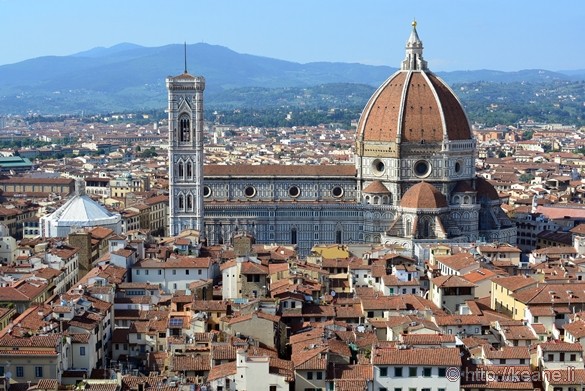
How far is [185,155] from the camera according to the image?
7200 cm

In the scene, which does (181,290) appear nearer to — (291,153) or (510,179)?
(510,179)

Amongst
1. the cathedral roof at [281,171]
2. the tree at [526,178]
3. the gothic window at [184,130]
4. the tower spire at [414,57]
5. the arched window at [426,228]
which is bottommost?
the tree at [526,178]

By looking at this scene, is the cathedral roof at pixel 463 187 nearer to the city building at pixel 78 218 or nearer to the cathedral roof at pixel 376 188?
the cathedral roof at pixel 376 188

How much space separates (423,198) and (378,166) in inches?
252

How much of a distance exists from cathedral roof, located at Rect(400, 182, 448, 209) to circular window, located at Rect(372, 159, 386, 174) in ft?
14.4

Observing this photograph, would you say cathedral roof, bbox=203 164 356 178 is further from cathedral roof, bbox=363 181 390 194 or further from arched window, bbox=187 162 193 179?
cathedral roof, bbox=363 181 390 194

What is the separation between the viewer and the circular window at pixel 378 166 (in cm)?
7312

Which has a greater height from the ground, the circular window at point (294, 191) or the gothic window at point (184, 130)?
the gothic window at point (184, 130)

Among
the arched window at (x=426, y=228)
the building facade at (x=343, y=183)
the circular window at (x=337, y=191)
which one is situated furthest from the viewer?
the circular window at (x=337, y=191)

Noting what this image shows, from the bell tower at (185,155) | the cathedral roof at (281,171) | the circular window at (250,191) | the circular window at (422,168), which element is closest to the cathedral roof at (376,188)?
the cathedral roof at (281,171)

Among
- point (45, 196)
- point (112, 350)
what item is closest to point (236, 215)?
point (45, 196)

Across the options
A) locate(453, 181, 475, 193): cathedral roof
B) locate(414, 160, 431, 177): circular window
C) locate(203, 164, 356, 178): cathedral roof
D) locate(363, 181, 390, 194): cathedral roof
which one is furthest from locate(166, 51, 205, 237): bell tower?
locate(453, 181, 475, 193): cathedral roof

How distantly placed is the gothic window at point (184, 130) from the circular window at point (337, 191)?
10264 millimetres

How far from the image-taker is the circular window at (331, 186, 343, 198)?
73250mm
